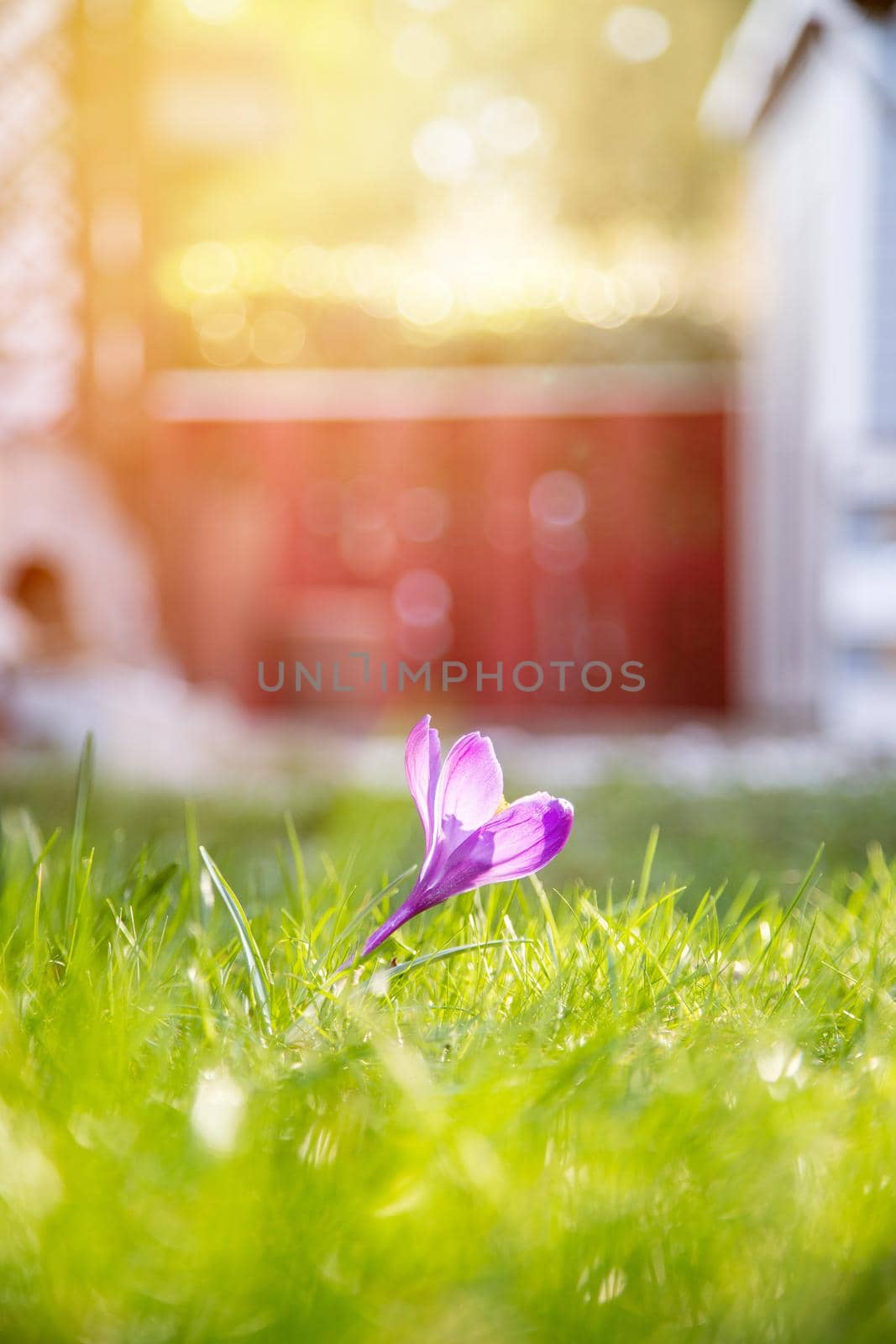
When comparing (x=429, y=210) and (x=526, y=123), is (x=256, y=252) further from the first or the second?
(x=526, y=123)

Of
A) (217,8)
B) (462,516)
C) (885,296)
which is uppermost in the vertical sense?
(217,8)

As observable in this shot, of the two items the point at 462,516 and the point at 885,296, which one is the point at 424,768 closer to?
the point at 885,296

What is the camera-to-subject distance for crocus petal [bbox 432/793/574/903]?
0.46m

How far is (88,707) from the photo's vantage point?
3.98 meters

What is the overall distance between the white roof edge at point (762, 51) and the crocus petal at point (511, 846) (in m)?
5.22

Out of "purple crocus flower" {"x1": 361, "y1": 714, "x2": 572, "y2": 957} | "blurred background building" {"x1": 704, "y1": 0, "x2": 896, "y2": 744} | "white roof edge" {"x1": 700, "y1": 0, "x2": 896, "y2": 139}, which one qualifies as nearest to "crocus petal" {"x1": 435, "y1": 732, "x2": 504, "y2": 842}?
"purple crocus flower" {"x1": 361, "y1": 714, "x2": 572, "y2": 957}

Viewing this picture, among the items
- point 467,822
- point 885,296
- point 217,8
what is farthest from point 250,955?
point 217,8

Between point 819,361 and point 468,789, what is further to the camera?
point 819,361

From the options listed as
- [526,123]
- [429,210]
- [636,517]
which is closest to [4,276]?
[636,517]

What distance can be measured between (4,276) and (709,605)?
3757mm

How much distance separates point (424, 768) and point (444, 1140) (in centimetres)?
15

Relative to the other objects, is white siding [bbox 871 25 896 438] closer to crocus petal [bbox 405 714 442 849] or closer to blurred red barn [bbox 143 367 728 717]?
blurred red barn [bbox 143 367 728 717]

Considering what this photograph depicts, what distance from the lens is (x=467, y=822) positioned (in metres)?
0.48

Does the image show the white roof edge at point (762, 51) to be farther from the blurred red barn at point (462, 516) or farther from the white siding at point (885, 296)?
the blurred red barn at point (462, 516)
